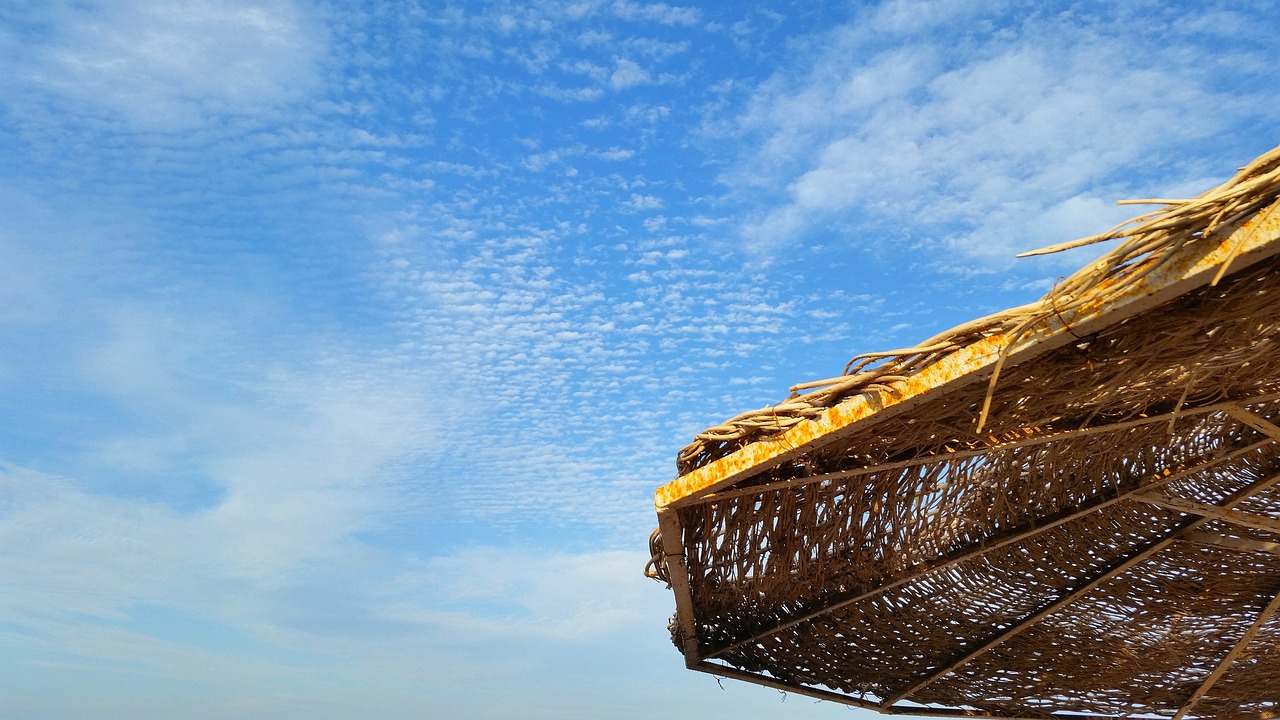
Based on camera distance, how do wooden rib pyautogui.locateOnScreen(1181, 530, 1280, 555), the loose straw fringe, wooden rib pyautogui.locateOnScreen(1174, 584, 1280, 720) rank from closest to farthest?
the loose straw fringe, wooden rib pyautogui.locateOnScreen(1181, 530, 1280, 555), wooden rib pyautogui.locateOnScreen(1174, 584, 1280, 720)

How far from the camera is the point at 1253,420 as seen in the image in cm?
347

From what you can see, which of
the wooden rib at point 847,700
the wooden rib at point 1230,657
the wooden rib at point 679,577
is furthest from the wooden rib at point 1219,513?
the wooden rib at point 679,577

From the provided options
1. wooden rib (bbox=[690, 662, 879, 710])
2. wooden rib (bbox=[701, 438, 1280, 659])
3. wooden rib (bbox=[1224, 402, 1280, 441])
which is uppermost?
wooden rib (bbox=[1224, 402, 1280, 441])

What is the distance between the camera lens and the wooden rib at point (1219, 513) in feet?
14.0

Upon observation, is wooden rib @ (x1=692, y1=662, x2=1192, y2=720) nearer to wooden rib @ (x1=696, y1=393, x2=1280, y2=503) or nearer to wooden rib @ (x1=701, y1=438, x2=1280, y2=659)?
wooden rib @ (x1=701, y1=438, x2=1280, y2=659)

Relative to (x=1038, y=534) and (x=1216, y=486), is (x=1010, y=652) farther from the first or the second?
(x=1216, y=486)

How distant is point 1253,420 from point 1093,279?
1775mm

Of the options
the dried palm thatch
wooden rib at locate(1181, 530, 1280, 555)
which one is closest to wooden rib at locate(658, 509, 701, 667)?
the dried palm thatch

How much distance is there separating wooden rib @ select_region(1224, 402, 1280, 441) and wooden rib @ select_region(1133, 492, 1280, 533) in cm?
68

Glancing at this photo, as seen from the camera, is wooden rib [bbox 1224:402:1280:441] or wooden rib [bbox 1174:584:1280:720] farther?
wooden rib [bbox 1174:584:1280:720]

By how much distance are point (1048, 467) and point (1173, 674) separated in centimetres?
230

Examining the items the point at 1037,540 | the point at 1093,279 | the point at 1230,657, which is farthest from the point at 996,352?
the point at 1230,657

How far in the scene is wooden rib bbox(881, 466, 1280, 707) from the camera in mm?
4473

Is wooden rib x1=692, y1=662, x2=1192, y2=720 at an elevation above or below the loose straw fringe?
below
